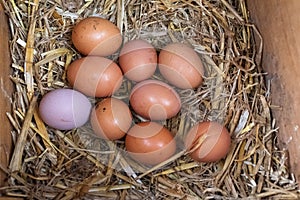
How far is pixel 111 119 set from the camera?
4.53ft

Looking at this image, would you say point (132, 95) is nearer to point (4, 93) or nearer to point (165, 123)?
point (165, 123)

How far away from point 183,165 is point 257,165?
203 millimetres

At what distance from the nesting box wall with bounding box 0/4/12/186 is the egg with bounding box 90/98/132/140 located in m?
0.23

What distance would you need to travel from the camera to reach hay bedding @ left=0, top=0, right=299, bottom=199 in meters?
1.35

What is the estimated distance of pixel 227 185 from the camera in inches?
54.1

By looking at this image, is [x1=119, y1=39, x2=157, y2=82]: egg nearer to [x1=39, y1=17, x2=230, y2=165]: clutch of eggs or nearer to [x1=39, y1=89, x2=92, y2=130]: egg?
[x1=39, y1=17, x2=230, y2=165]: clutch of eggs

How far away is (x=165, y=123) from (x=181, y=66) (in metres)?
0.17

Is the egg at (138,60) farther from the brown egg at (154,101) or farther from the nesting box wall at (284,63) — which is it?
the nesting box wall at (284,63)

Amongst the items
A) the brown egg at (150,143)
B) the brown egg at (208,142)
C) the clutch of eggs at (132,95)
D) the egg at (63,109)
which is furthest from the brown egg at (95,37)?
the brown egg at (208,142)

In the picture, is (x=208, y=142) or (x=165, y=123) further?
(x=165, y=123)

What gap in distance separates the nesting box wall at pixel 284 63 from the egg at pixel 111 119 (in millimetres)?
431

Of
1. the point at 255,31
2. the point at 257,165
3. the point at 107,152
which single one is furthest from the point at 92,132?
the point at 255,31

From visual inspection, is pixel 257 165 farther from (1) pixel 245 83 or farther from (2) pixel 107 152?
(2) pixel 107 152

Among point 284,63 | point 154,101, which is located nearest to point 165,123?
point 154,101
